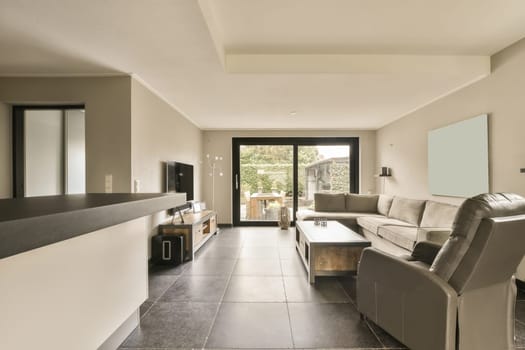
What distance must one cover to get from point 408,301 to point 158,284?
2.48 metres

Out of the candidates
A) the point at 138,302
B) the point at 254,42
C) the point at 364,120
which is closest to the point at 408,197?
the point at 364,120

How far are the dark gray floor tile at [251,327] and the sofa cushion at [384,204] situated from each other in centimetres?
356

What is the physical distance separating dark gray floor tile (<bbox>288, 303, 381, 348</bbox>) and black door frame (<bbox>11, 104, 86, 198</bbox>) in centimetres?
327

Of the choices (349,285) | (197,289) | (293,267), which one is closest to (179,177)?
(197,289)

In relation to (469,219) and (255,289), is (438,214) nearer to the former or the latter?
(469,219)

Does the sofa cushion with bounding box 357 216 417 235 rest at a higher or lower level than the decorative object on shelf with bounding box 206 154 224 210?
lower

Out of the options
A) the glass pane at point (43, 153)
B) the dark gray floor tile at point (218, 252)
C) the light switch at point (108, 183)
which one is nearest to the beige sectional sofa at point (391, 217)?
the dark gray floor tile at point (218, 252)

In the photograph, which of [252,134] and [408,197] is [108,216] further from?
[252,134]

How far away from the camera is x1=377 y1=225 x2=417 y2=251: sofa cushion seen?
10.9ft

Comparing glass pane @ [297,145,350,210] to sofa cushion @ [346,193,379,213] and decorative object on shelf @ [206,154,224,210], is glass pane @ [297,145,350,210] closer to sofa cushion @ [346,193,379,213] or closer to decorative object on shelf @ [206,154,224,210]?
sofa cushion @ [346,193,379,213]

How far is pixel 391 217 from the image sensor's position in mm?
4840

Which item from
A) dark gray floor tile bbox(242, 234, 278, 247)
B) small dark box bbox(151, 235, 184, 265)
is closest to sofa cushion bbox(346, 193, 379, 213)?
dark gray floor tile bbox(242, 234, 278, 247)

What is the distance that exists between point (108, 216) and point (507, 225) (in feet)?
6.24

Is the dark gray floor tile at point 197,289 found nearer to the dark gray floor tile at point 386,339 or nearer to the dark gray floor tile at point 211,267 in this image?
the dark gray floor tile at point 211,267
